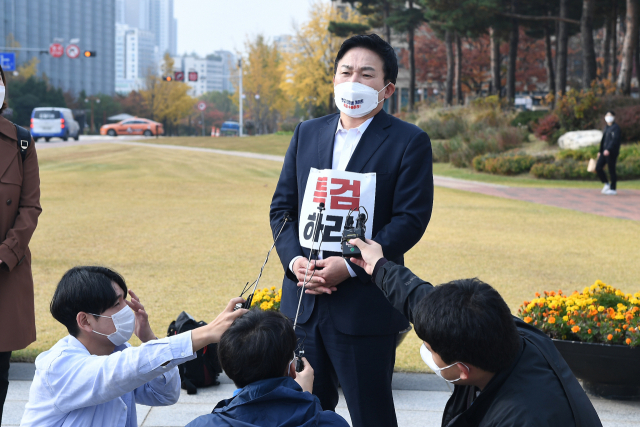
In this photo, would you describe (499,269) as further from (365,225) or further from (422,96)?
(422,96)

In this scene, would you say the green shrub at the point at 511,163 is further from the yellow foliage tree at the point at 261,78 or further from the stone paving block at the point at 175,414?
the yellow foliage tree at the point at 261,78

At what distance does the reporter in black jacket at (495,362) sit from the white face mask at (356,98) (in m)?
1.06

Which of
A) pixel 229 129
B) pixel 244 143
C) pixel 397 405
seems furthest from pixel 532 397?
pixel 229 129

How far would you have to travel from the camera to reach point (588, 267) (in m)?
8.05

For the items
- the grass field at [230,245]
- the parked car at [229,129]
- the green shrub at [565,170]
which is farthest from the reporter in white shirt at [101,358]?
the parked car at [229,129]

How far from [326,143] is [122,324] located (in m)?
1.10

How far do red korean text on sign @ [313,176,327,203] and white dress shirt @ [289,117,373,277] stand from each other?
10cm

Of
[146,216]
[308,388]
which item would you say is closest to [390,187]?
[308,388]

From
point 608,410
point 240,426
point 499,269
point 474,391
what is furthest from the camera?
point 499,269

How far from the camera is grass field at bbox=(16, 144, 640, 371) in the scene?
6.71 metres

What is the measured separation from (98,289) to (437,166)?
24.3 meters

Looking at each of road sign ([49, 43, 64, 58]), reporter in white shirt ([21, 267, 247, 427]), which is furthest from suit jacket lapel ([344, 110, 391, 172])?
road sign ([49, 43, 64, 58])

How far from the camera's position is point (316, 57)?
161 feet

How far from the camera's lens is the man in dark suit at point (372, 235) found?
251 centimetres
